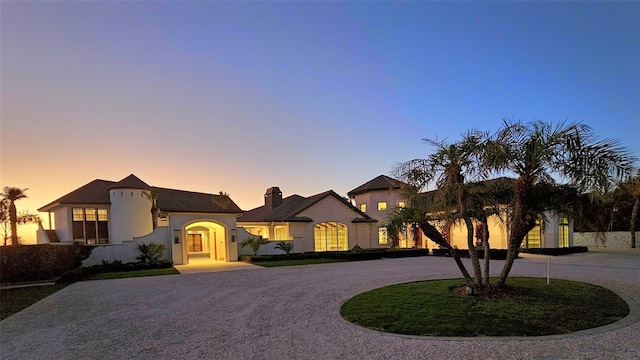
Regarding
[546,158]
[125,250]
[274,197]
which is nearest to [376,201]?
[274,197]

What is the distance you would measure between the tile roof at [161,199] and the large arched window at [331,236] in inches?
285

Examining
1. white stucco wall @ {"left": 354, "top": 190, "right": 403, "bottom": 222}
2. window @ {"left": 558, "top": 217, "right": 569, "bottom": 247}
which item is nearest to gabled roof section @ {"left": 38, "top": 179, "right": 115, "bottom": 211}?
white stucco wall @ {"left": 354, "top": 190, "right": 403, "bottom": 222}

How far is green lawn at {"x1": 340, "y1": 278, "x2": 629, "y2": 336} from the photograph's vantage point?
6457 mm

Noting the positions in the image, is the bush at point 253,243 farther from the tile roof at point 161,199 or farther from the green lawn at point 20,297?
the green lawn at point 20,297

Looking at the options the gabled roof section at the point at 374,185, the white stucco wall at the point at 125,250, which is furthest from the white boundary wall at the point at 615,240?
the white stucco wall at the point at 125,250

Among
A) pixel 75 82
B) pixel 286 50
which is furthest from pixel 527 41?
pixel 75 82

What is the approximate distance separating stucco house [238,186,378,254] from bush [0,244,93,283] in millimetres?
14369

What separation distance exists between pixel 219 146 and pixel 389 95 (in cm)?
1122

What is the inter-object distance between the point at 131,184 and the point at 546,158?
27.0 metres

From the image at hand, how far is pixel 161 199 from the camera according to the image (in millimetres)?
25859

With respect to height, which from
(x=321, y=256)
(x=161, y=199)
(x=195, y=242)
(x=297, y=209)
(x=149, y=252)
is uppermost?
(x=161, y=199)

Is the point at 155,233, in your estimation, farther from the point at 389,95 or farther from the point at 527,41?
the point at 527,41

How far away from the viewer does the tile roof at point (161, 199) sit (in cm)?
2480

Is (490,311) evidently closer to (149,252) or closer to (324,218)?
(149,252)
